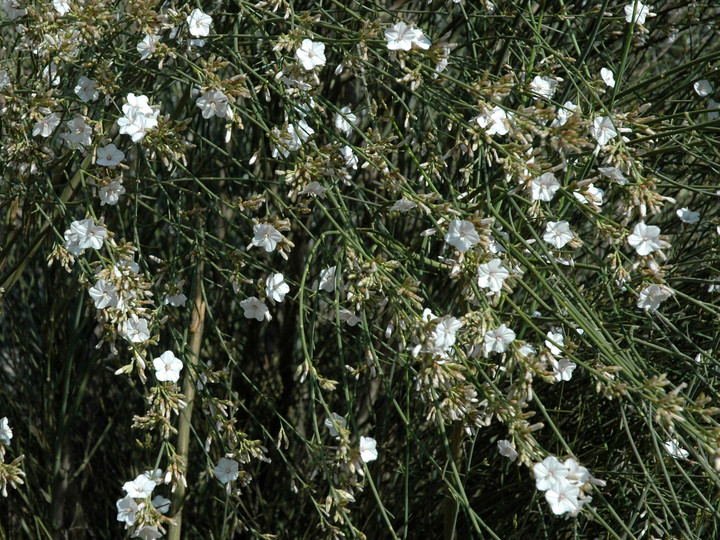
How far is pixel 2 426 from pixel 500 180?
1194mm

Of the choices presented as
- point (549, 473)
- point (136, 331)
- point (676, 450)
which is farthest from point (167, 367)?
point (676, 450)

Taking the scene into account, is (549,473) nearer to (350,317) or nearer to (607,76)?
(350,317)

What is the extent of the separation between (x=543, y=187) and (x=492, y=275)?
0.17 meters

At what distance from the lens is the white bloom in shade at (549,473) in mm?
1245

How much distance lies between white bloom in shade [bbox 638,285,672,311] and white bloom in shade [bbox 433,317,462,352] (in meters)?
0.37

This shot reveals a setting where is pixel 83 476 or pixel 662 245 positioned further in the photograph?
pixel 83 476

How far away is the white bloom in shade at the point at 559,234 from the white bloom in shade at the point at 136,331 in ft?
2.52

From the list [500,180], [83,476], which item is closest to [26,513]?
[83,476]

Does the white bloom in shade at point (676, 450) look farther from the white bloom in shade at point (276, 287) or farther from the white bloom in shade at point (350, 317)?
the white bloom in shade at point (276, 287)

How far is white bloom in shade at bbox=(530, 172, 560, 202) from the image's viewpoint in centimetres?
132

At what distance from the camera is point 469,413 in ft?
4.53

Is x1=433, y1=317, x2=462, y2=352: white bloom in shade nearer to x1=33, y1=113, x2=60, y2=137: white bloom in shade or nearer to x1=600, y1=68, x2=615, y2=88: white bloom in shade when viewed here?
x1=600, y1=68, x2=615, y2=88: white bloom in shade

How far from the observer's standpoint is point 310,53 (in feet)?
4.73

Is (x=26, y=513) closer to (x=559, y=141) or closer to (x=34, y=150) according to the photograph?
(x=34, y=150)
